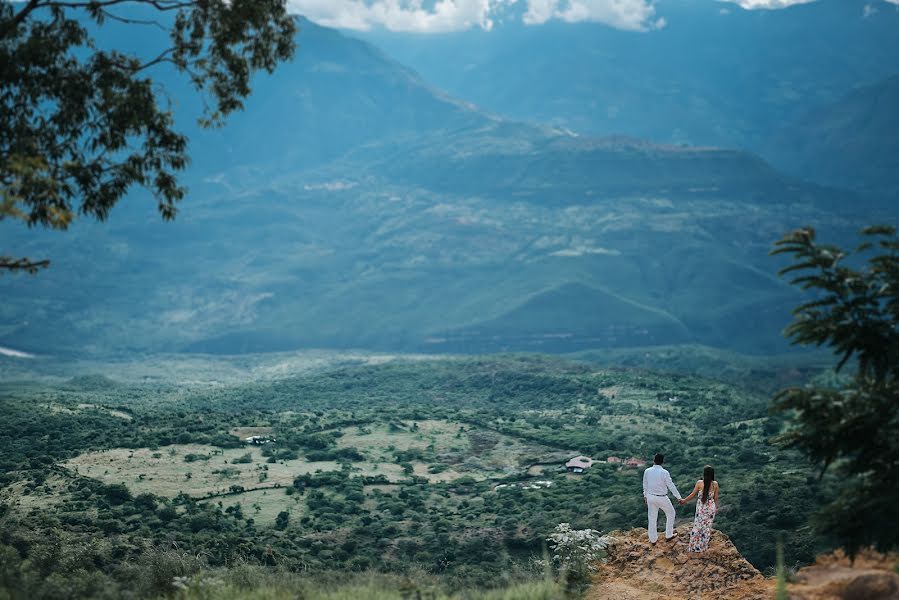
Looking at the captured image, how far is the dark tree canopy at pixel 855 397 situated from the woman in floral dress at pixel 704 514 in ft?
14.5

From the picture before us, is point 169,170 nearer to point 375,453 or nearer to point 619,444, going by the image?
point 375,453

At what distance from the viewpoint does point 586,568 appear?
20.5m

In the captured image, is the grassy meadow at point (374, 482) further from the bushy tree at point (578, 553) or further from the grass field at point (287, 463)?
the bushy tree at point (578, 553)

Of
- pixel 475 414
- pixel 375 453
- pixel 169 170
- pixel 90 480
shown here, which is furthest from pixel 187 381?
pixel 169 170

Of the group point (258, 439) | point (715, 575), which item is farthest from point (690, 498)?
point (258, 439)

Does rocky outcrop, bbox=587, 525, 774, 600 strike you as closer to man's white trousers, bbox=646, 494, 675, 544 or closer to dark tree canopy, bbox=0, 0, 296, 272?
man's white trousers, bbox=646, 494, 675, 544

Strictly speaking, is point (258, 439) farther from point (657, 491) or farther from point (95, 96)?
point (657, 491)

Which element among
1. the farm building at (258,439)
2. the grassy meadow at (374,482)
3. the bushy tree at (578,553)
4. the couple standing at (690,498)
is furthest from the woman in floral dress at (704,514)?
the farm building at (258,439)

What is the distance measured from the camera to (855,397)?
605 inches

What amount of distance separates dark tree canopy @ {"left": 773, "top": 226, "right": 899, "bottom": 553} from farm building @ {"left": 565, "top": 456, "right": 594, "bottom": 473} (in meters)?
48.1

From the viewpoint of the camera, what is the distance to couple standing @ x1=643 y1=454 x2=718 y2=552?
20297 millimetres

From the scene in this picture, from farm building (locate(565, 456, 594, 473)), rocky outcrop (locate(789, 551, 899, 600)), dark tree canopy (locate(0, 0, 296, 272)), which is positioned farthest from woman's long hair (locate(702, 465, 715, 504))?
farm building (locate(565, 456, 594, 473))

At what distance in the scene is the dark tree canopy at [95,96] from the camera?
68.2ft

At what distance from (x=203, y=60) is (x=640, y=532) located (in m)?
17.2
